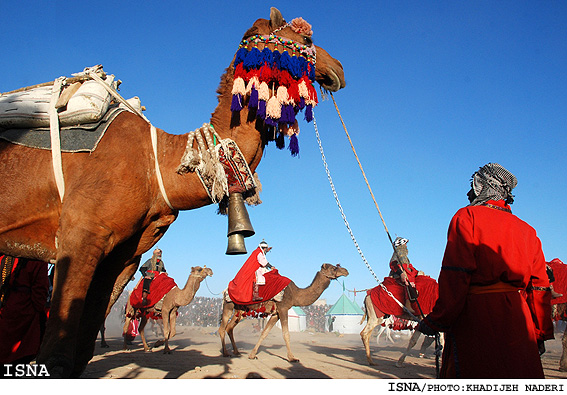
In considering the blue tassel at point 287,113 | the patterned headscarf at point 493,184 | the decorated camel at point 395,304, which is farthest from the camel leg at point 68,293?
the decorated camel at point 395,304

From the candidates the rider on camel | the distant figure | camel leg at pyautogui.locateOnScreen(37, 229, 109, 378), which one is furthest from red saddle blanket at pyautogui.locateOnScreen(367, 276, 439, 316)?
camel leg at pyautogui.locateOnScreen(37, 229, 109, 378)

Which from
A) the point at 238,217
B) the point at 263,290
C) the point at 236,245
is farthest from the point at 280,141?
the point at 263,290

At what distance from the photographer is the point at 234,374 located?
7.46 metres

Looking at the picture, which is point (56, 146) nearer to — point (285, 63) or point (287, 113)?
point (287, 113)

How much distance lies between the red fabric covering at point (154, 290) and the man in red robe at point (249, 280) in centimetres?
273

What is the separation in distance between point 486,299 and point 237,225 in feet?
5.49

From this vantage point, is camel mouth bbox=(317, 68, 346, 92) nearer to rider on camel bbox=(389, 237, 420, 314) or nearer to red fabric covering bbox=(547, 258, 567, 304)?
rider on camel bbox=(389, 237, 420, 314)

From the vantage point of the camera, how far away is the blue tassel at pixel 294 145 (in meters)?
3.25

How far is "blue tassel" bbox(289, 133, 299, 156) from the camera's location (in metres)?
3.25

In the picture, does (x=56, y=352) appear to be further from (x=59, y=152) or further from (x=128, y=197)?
(x=59, y=152)

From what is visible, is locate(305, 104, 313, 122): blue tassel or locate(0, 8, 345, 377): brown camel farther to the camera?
locate(305, 104, 313, 122): blue tassel

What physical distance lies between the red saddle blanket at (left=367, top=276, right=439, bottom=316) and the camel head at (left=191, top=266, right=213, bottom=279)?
624 centimetres
